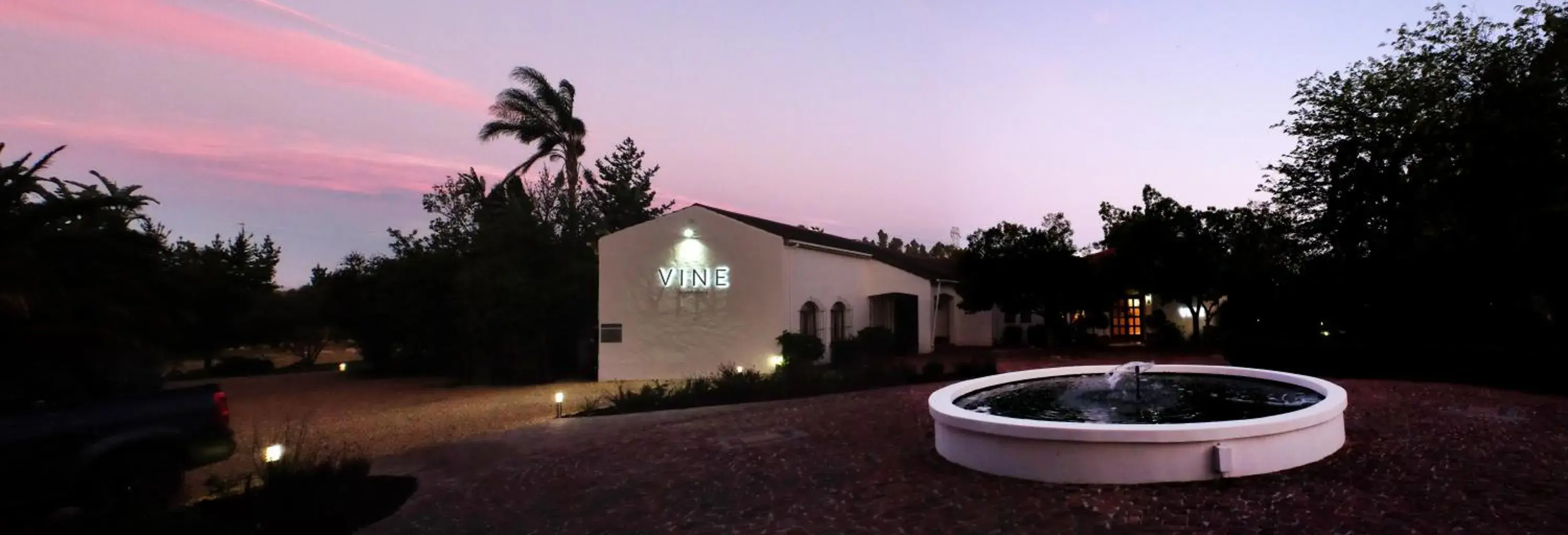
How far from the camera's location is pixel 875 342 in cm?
2183

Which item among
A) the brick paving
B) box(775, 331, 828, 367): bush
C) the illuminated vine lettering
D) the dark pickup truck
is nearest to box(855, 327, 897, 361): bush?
box(775, 331, 828, 367): bush

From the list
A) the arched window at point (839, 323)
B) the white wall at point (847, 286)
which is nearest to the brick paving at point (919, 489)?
the white wall at point (847, 286)

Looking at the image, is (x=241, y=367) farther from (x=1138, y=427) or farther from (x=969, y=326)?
(x=1138, y=427)

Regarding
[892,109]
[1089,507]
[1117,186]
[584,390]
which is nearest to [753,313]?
[584,390]

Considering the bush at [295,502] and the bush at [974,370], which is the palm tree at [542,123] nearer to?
the bush at [974,370]

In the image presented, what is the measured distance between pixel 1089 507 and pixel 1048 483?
0.75m

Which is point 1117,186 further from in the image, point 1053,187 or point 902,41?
point 902,41

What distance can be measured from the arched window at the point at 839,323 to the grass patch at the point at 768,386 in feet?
14.9

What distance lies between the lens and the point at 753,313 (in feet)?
65.4

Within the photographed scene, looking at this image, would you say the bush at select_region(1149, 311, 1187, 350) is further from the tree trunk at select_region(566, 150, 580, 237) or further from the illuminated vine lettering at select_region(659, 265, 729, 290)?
the tree trunk at select_region(566, 150, 580, 237)

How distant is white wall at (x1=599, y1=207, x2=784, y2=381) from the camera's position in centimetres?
1986

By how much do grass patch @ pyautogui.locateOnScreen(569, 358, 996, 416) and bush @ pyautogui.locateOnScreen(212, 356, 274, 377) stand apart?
59.7ft

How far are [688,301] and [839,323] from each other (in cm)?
496

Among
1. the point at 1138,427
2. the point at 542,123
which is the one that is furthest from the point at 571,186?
the point at 1138,427
